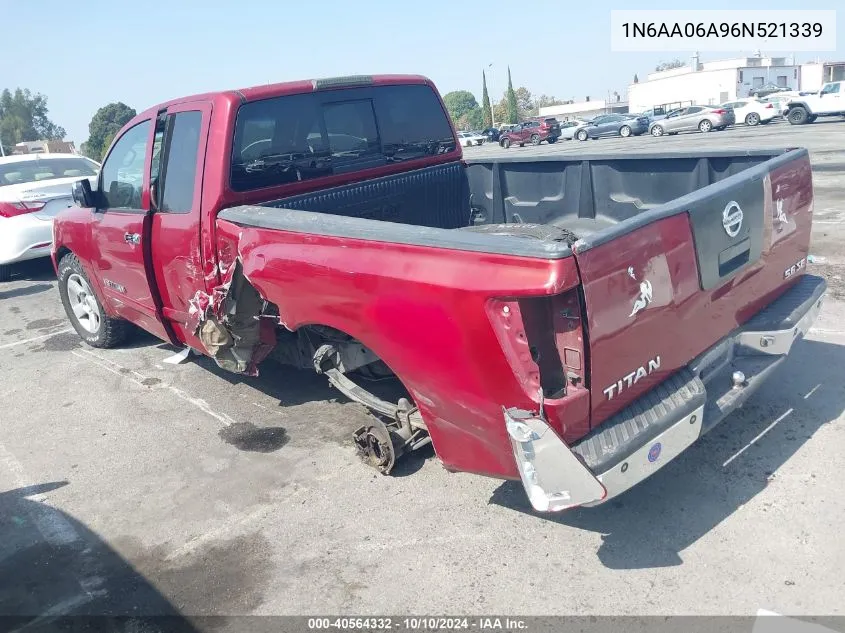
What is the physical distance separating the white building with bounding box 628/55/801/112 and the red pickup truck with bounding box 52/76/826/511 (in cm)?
6785

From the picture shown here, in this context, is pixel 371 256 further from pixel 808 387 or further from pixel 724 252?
pixel 808 387

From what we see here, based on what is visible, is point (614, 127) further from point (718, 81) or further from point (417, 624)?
point (417, 624)

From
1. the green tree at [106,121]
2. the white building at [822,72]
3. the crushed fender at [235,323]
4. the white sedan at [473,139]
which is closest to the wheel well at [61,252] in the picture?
the crushed fender at [235,323]

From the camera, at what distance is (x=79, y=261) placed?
6070 millimetres

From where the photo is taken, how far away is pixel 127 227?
500 cm

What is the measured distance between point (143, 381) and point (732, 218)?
4.57 metres

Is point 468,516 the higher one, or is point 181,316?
point 181,316

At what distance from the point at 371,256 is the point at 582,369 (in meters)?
1.03

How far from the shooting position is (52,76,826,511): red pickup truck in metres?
2.70

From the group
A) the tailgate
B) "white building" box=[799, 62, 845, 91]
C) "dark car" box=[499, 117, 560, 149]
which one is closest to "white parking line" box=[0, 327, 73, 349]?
the tailgate

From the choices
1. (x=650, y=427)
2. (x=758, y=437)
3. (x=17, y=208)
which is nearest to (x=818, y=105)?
(x=17, y=208)

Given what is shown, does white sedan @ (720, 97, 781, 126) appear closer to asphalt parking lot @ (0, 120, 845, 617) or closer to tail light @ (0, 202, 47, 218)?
asphalt parking lot @ (0, 120, 845, 617)

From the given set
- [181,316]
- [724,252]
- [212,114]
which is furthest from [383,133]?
[724,252]

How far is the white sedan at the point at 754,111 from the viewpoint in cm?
3238
